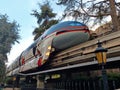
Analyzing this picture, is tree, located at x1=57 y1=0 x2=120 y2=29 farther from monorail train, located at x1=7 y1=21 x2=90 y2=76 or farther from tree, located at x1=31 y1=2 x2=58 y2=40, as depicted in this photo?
tree, located at x1=31 y1=2 x2=58 y2=40

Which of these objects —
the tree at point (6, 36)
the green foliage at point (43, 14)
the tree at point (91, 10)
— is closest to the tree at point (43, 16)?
the green foliage at point (43, 14)

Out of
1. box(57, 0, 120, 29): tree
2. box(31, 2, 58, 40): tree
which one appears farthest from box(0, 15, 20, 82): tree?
box(57, 0, 120, 29): tree

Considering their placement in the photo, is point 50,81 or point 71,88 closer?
point 71,88

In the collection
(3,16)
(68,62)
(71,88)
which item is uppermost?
(3,16)

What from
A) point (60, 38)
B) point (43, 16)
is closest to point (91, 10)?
point (60, 38)

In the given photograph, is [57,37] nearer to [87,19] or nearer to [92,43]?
[92,43]

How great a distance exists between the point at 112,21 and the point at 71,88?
27.6 ft

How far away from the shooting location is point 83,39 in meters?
13.7

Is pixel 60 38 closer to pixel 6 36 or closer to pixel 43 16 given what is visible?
pixel 43 16

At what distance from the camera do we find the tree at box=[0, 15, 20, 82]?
40.3 metres

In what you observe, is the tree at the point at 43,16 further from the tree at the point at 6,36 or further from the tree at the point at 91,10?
the tree at the point at 91,10

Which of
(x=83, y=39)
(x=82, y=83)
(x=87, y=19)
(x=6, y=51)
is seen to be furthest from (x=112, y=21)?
(x=6, y=51)

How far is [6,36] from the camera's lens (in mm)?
43000

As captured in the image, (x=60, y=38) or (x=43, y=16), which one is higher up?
(x=43, y=16)
